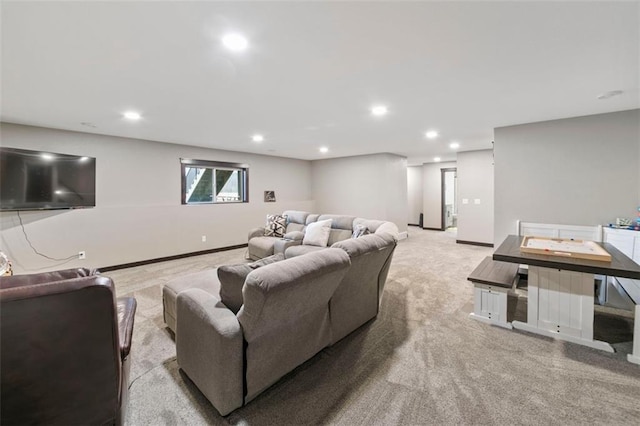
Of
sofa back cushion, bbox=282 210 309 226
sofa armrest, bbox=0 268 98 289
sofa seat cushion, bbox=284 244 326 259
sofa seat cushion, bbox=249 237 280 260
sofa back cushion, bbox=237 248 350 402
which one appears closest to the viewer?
sofa armrest, bbox=0 268 98 289

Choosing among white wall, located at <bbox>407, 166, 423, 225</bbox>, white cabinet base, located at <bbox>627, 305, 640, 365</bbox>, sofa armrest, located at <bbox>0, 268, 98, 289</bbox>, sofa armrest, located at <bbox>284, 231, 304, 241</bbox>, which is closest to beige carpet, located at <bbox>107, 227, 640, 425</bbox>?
white cabinet base, located at <bbox>627, 305, 640, 365</bbox>

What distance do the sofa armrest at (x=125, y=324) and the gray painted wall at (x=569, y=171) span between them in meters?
4.76

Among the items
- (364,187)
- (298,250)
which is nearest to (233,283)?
(298,250)

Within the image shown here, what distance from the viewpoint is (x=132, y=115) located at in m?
3.42

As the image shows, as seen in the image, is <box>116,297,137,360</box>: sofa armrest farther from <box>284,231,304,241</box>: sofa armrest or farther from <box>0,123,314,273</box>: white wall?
<box>0,123,314,273</box>: white wall

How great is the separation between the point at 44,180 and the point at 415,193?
952cm

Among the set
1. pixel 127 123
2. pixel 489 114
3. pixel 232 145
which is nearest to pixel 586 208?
pixel 489 114

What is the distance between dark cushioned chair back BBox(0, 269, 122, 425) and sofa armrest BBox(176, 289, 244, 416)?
520 millimetres

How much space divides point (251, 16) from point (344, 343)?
2492 mm

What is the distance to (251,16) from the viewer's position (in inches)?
60.0

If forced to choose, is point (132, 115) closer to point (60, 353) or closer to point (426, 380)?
point (60, 353)

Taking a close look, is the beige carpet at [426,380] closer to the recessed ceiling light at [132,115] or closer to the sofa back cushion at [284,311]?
the sofa back cushion at [284,311]

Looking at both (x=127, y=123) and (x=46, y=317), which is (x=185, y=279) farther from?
(x=127, y=123)

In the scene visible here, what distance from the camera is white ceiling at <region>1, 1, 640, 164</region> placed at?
151 cm
